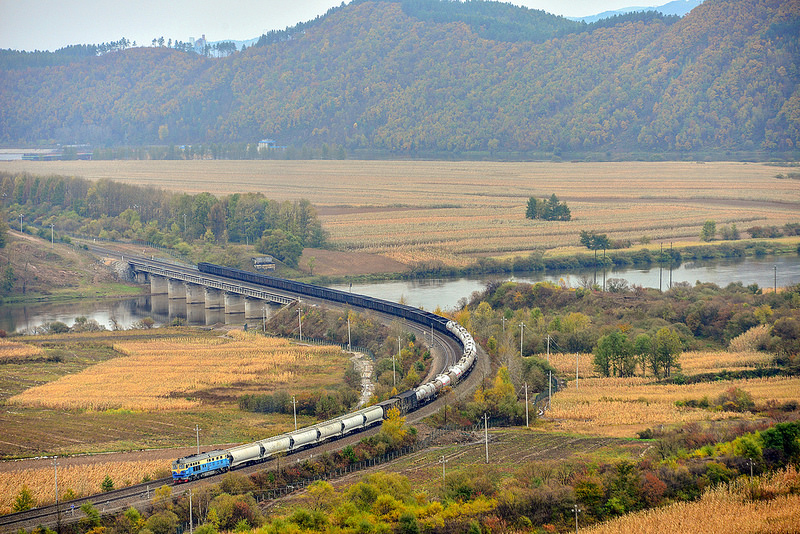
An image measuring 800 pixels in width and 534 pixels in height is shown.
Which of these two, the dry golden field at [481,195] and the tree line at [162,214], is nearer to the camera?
the tree line at [162,214]

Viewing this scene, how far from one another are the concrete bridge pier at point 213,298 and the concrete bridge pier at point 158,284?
10641 millimetres

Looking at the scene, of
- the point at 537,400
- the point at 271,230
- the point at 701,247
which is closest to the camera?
the point at 537,400

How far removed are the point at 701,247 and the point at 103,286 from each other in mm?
63348

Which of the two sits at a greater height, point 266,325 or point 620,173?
point 620,173

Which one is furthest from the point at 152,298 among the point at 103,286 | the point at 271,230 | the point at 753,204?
the point at 753,204

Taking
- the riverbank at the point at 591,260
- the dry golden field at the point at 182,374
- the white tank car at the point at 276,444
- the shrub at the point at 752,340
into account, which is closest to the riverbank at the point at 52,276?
the riverbank at the point at 591,260

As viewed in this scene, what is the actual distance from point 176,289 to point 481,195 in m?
67.4

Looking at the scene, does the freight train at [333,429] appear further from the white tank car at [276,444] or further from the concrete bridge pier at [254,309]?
the concrete bridge pier at [254,309]

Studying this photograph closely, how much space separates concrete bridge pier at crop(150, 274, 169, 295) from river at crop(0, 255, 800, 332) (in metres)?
1.63

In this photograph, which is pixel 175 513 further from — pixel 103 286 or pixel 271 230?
pixel 271 230

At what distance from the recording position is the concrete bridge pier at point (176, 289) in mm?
93000

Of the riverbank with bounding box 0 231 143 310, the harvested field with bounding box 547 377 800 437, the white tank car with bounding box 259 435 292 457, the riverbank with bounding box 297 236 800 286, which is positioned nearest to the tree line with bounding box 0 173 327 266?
the riverbank with bounding box 297 236 800 286

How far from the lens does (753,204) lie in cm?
12100

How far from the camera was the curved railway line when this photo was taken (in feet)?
109
